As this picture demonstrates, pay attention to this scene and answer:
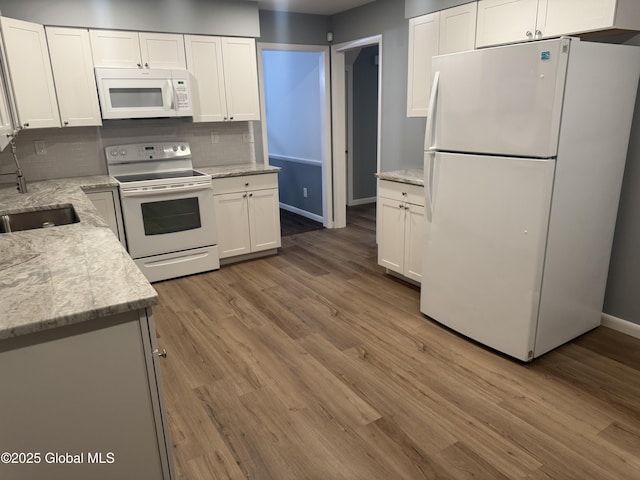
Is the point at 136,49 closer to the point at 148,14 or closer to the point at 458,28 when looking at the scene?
the point at 148,14

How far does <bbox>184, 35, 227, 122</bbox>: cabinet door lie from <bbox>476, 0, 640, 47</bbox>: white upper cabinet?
2.33m

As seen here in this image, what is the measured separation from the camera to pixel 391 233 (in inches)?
152

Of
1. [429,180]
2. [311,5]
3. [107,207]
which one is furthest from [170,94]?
[429,180]

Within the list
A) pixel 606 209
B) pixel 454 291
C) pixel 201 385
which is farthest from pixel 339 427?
pixel 606 209

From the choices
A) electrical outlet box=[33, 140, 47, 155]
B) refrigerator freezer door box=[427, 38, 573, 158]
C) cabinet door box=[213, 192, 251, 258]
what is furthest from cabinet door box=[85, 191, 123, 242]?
refrigerator freezer door box=[427, 38, 573, 158]

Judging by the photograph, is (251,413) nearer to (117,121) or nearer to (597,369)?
(597,369)

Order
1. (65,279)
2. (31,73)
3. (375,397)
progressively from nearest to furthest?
(65,279) < (375,397) < (31,73)

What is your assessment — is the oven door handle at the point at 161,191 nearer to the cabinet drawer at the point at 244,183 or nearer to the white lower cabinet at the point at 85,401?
the cabinet drawer at the point at 244,183

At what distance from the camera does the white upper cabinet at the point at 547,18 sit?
2389mm

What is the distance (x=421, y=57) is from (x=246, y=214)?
209 centimetres

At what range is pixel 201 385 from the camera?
8.24 feet

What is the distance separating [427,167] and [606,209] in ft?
3.63

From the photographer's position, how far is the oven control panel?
4102 millimetres

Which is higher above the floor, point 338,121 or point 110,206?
point 338,121
